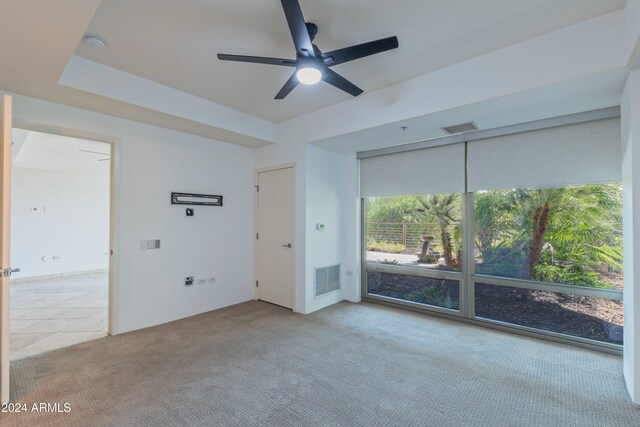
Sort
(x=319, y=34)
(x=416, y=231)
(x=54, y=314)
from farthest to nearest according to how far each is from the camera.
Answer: (x=416, y=231)
(x=54, y=314)
(x=319, y=34)

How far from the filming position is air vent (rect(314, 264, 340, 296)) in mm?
4439

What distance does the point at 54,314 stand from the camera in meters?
4.19

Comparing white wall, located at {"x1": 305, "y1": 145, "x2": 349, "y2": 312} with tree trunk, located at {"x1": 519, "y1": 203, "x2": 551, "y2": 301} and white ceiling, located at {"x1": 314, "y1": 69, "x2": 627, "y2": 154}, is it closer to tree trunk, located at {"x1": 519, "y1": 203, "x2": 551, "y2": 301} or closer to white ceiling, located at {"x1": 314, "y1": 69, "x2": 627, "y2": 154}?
white ceiling, located at {"x1": 314, "y1": 69, "x2": 627, "y2": 154}

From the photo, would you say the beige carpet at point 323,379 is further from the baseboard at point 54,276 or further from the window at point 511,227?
the baseboard at point 54,276

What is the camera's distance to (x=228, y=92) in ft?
11.4

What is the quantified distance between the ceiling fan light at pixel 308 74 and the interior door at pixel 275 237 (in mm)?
2173

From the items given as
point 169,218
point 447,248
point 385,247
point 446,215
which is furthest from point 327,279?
point 169,218

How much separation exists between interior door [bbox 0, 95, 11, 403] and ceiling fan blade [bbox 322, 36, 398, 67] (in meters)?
2.39

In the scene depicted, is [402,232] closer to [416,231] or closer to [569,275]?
[416,231]

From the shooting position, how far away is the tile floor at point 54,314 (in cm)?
326

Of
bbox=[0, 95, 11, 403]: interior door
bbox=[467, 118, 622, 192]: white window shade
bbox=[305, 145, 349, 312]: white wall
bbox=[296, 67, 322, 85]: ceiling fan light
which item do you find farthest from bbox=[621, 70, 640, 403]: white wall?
bbox=[0, 95, 11, 403]: interior door

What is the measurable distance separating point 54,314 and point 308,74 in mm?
4885

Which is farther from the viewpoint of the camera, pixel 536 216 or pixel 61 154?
pixel 61 154

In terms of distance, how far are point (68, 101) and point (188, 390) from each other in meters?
3.08
